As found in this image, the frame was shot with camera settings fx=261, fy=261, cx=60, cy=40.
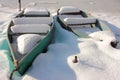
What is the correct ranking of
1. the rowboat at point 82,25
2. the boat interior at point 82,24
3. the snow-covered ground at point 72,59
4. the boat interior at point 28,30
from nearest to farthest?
1. the snow-covered ground at point 72,59
2. the boat interior at point 28,30
3. the rowboat at point 82,25
4. the boat interior at point 82,24

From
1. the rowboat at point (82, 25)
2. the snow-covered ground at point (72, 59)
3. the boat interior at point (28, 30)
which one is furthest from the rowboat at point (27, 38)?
the rowboat at point (82, 25)

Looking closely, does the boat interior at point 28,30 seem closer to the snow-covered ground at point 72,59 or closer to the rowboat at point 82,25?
the snow-covered ground at point 72,59

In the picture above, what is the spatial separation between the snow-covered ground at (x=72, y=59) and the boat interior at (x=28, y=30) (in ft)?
1.12

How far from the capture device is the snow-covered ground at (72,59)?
4961 mm

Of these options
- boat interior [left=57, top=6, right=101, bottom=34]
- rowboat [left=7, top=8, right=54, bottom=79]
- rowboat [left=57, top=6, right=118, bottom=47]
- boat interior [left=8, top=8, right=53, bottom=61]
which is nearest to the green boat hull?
rowboat [left=7, top=8, right=54, bottom=79]

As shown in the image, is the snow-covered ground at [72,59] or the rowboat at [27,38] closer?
the snow-covered ground at [72,59]

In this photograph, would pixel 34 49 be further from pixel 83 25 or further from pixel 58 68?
pixel 83 25

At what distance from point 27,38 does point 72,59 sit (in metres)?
1.11

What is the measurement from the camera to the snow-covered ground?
4961 millimetres

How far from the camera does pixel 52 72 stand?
5.07 meters

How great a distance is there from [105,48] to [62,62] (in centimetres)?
113

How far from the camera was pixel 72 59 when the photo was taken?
543 cm

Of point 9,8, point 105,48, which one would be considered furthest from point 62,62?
point 9,8

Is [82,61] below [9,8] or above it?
above
